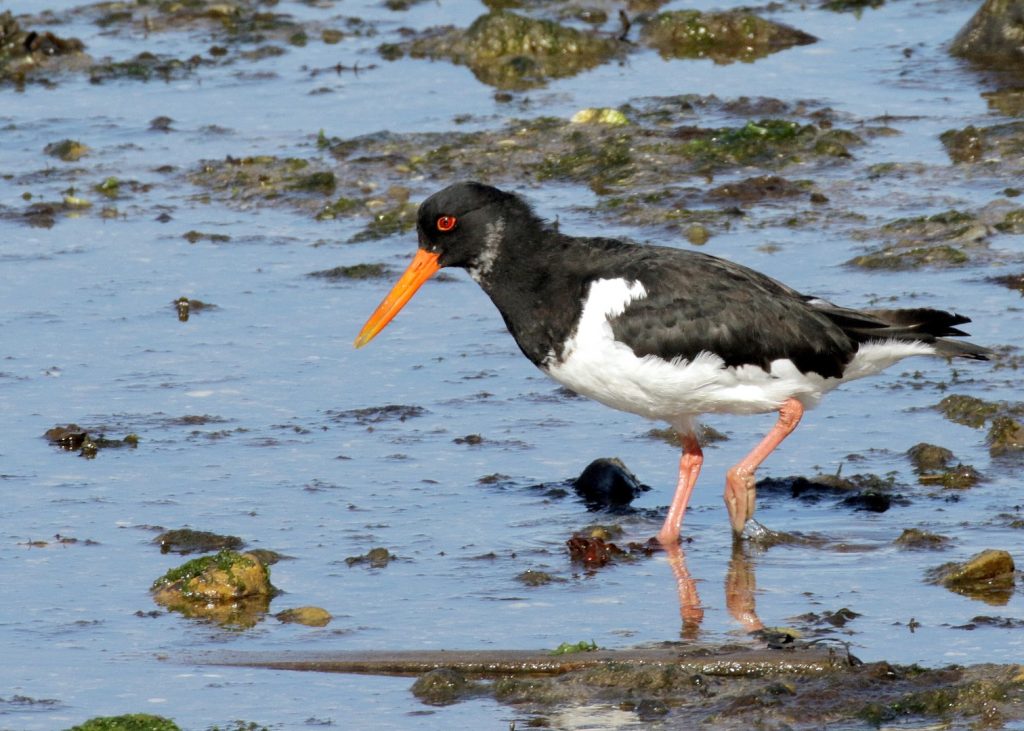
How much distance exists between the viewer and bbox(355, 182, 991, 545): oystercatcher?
6293 mm

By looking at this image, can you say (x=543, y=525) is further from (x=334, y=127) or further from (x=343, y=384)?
(x=334, y=127)

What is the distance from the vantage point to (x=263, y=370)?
8.21 meters

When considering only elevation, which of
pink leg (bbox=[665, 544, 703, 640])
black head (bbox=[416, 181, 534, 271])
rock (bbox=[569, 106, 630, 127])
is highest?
black head (bbox=[416, 181, 534, 271])

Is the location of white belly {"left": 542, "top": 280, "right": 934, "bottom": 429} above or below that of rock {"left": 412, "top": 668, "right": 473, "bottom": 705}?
above

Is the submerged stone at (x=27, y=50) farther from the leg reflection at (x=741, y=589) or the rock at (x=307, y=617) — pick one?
the leg reflection at (x=741, y=589)

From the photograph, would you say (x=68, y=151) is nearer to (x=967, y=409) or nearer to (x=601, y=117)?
(x=601, y=117)

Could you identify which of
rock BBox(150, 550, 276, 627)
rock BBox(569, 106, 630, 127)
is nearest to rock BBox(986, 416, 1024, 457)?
rock BBox(150, 550, 276, 627)

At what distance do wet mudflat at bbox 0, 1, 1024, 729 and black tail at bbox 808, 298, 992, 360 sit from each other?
0.45 metres

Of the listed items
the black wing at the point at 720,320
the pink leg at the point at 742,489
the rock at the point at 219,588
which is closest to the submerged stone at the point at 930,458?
the black wing at the point at 720,320

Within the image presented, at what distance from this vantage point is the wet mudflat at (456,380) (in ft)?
17.8

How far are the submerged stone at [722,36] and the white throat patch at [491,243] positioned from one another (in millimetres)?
6607

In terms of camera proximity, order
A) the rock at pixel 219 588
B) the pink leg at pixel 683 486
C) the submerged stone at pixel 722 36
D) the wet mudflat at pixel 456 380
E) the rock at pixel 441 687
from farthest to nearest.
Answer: the submerged stone at pixel 722 36, the pink leg at pixel 683 486, the rock at pixel 219 588, the wet mudflat at pixel 456 380, the rock at pixel 441 687

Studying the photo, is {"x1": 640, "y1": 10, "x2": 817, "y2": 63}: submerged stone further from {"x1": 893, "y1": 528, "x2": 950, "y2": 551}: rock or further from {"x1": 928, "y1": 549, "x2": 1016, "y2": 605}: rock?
{"x1": 928, "y1": 549, "x2": 1016, "y2": 605}: rock

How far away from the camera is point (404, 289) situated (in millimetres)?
7117
